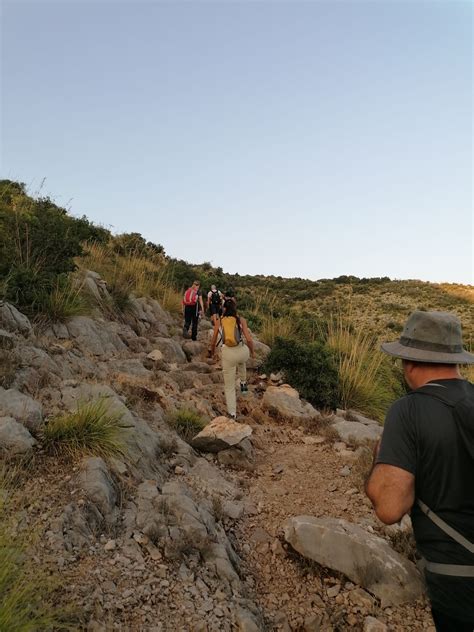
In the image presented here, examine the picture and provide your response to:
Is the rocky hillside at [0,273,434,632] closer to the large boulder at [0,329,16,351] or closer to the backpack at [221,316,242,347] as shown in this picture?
the large boulder at [0,329,16,351]

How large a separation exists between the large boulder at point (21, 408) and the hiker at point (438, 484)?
3290 millimetres

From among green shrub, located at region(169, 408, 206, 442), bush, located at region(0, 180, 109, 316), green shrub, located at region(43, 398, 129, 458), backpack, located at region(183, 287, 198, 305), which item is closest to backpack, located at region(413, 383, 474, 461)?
green shrub, located at region(43, 398, 129, 458)

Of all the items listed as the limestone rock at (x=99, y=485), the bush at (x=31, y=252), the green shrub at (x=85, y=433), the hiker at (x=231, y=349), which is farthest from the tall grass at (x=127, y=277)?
the limestone rock at (x=99, y=485)

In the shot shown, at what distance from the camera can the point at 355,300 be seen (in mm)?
37781

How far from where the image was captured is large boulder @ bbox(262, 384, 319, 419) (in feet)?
24.2

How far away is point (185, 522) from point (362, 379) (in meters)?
6.06

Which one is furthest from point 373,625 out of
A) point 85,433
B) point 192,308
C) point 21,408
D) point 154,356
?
point 192,308

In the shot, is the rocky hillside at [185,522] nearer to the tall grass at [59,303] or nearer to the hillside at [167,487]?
the hillside at [167,487]

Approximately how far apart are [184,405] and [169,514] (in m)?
2.88

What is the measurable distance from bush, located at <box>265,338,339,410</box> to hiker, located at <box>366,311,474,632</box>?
6703 millimetres

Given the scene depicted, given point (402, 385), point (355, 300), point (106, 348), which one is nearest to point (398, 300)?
point (355, 300)

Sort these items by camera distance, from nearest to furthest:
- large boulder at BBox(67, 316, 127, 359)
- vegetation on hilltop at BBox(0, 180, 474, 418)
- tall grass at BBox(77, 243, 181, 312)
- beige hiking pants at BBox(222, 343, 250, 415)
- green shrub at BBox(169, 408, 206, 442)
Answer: green shrub at BBox(169, 408, 206, 442), beige hiking pants at BBox(222, 343, 250, 415), vegetation on hilltop at BBox(0, 180, 474, 418), large boulder at BBox(67, 316, 127, 359), tall grass at BBox(77, 243, 181, 312)

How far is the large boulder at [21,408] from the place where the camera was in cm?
413

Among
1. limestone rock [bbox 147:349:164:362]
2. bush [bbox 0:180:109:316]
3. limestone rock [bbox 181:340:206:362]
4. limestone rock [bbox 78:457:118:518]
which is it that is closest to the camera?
limestone rock [bbox 78:457:118:518]
